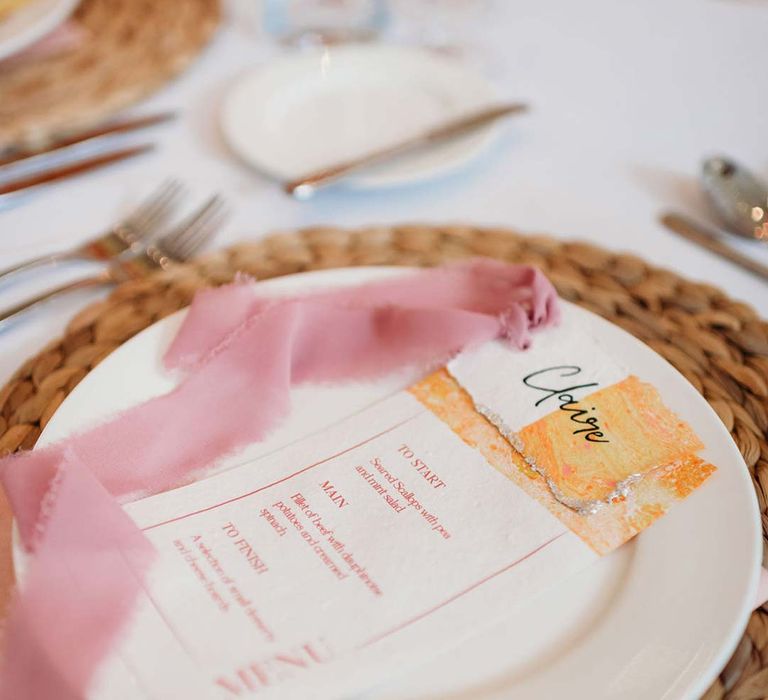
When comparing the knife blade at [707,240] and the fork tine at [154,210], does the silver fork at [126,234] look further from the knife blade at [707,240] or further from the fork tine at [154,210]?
the knife blade at [707,240]

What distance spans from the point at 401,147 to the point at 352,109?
102 mm

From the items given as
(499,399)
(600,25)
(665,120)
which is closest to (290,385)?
(499,399)

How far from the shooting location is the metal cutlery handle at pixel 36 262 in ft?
1.81

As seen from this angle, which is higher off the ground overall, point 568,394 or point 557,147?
point 557,147

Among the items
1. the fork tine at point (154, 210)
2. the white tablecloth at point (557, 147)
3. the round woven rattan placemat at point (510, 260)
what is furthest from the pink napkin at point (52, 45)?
the round woven rattan placemat at point (510, 260)

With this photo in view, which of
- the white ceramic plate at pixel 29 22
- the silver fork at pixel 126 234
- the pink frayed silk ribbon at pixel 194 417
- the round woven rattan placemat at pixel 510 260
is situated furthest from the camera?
the white ceramic plate at pixel 29 22

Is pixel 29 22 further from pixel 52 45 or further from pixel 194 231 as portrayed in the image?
pixel 194 231

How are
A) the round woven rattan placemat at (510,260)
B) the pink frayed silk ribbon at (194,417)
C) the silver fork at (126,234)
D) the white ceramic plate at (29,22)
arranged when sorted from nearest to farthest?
the pink frayed silk ribbon at (194,417) < the round woven rattan placemat at (510,260) < the silver fork at (126,234) < the white ceramic plate at (29,22)

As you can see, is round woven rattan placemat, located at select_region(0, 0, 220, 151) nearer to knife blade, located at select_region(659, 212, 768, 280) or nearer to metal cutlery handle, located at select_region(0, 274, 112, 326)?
metal cutlery handle, located at select_region(0, 274, 112, 326)

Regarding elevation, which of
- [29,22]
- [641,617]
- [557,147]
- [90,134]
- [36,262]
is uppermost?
[29,22]

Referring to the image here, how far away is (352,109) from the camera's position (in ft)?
2.43

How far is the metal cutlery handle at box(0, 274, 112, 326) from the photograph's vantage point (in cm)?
52

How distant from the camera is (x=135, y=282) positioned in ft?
1.77

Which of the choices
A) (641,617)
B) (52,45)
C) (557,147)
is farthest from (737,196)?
(52,45)
